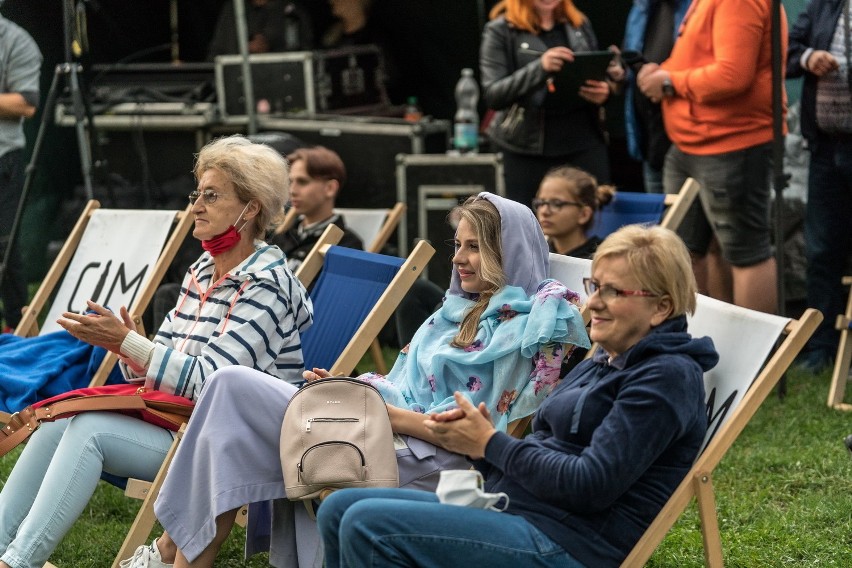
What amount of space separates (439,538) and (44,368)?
200cm

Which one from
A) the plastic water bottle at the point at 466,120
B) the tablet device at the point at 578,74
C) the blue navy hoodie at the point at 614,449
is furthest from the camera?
the plastic water bottle at the point at 466,120

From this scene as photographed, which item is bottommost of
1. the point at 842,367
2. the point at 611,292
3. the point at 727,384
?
the point at 842,367

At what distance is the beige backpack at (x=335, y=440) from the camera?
3.01 meters

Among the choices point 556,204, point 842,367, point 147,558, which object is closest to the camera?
point 147,558

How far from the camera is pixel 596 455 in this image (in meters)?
2.61

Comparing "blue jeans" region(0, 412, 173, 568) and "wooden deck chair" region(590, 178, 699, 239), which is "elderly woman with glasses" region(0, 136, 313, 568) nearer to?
"blue jeans" region(0, 412, 173, 568)

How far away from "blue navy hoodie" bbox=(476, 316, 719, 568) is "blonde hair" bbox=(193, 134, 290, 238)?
1.38 metres

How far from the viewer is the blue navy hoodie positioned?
260cm

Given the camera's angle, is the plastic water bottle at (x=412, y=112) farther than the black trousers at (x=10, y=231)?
Yes

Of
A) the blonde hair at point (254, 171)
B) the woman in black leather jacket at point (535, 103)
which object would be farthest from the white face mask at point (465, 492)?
the woman in black leather jacket at point (535, 103)

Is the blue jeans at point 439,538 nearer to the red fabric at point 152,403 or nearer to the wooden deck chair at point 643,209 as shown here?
the red fabric at point 152,403

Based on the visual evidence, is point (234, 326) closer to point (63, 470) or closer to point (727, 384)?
point (63, 470)

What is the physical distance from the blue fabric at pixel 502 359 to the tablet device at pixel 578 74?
7.56 ft

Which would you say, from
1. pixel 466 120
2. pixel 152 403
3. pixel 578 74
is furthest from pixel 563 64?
pixel 152 403
